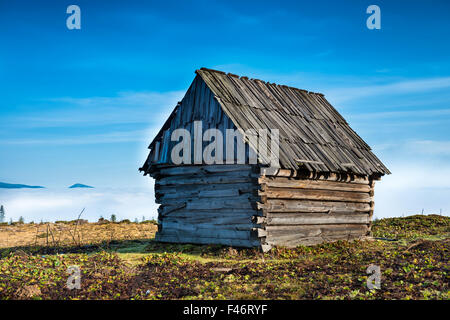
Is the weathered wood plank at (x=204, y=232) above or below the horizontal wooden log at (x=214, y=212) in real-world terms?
below

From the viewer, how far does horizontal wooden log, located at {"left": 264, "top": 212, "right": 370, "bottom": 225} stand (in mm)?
15370

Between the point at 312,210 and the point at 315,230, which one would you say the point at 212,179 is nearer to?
the point at 312,210

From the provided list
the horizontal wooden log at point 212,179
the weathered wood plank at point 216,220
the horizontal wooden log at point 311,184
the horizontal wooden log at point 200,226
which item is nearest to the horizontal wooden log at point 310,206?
the horizontal wooden log at point 311,184

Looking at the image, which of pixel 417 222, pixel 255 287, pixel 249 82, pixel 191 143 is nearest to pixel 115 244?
pixel 191 143

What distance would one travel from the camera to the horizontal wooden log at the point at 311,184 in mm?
15164

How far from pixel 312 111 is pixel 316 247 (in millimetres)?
7347

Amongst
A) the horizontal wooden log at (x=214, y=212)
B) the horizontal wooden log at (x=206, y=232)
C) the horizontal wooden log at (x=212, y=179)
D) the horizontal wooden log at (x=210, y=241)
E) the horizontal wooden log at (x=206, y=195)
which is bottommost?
the horizontal wooden log at (x=210, y=241)

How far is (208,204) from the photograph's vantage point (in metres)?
16.5

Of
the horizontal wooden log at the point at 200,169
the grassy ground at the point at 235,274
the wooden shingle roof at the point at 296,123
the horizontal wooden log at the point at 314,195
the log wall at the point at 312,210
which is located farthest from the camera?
the wooden shingle roof at the point at 296,123

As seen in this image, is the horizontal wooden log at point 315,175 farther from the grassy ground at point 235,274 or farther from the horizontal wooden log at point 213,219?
the grassy ground at point 235,274

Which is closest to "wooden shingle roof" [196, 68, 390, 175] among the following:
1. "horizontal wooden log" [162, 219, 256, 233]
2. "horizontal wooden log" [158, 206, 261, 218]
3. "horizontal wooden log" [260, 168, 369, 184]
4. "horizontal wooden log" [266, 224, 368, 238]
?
"horizontal wooden log" [260, 168, 369, 184]

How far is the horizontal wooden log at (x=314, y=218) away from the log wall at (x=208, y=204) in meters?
0.85

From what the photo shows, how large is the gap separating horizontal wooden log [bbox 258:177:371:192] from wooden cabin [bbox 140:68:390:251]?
0.03 meters
